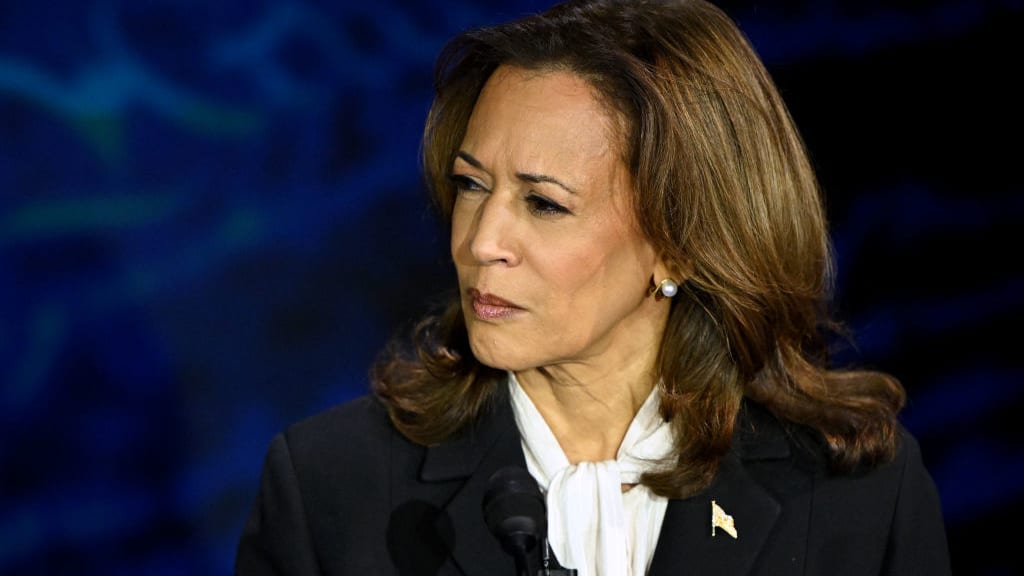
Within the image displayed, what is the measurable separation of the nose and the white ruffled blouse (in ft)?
1.09

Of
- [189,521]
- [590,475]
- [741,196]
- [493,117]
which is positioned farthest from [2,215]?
[741,196]

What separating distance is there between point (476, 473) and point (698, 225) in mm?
524

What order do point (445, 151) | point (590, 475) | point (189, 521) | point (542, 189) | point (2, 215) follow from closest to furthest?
1. point (542, 189)
2. point (590, 475)
3. point (445, 151)
4. point (2, 215)
5. point (189, 521)

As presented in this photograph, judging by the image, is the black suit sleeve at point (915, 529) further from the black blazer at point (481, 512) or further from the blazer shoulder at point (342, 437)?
the blazer shoulder at point (342, 437)

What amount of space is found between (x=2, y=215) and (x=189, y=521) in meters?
0.73

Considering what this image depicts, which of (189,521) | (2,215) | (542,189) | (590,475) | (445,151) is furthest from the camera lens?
(189,521)

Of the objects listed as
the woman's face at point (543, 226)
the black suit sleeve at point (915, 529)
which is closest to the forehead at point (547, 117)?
the woman's face at point (543, 226)

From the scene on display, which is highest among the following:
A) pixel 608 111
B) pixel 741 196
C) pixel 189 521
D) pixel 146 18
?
pixel 146 18

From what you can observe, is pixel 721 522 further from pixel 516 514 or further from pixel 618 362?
pixel 516 514

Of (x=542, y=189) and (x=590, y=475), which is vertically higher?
(x=542, y=189)

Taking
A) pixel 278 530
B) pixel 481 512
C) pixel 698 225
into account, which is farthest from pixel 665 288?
pixel 278 530

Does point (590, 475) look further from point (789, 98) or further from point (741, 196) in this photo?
point (789, 98)

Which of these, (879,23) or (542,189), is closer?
(542,189)

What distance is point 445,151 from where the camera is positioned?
7.47ft
